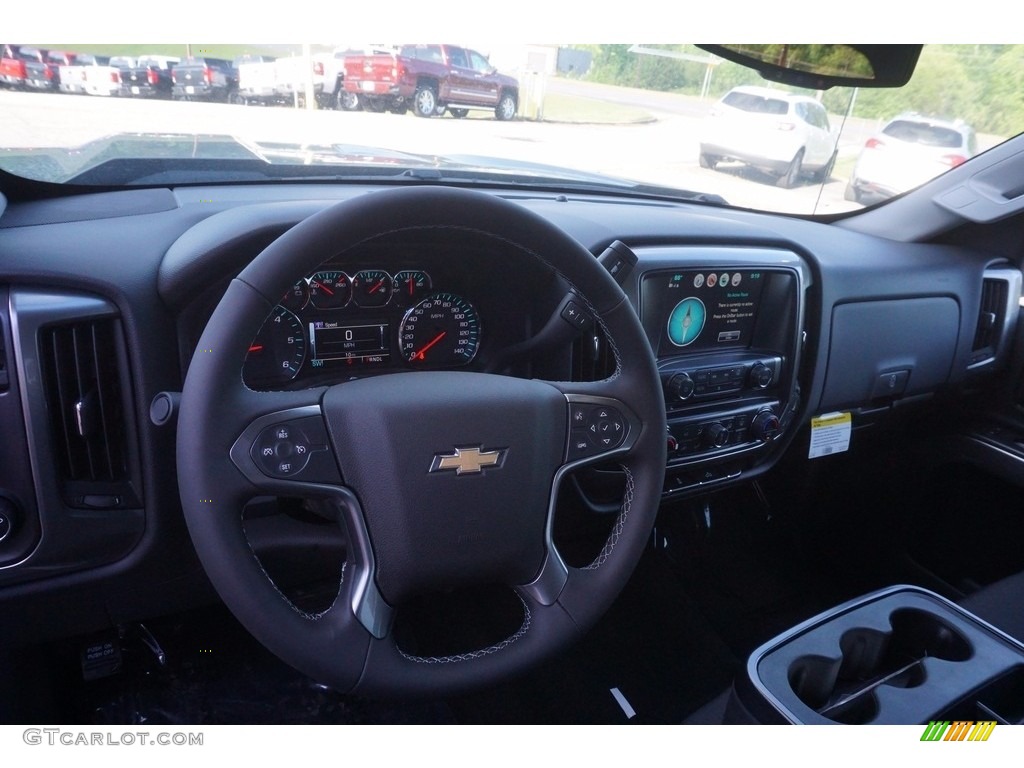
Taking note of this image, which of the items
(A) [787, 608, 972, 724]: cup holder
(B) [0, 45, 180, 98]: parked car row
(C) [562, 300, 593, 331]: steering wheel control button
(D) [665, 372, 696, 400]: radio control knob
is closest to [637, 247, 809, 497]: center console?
(D) [665, 372, 696, 400]: radio control knob

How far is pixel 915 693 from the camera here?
1.55 m

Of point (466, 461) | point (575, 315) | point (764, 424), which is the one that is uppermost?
point (575, 315)

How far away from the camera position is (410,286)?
175 centimetres

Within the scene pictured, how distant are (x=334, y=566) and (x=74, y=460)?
64 cm

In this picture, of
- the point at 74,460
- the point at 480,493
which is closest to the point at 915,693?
the point at 480,493

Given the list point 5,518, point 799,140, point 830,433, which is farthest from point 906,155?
point 5,518

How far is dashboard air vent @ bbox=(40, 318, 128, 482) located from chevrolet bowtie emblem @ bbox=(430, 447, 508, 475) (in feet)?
2.18

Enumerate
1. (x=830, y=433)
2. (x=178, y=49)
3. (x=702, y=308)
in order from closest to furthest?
(x=178, y=49)
(x=702, y=308)
(x=830, y=433)

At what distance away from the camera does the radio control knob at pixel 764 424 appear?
230 cm

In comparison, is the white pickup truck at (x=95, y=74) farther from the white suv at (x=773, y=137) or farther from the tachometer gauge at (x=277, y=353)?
the white suv at (x=773, y=137)

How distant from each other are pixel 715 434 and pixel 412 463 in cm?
117

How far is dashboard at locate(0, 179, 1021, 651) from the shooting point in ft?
4.80

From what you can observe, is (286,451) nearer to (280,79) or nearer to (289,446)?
(289,446)

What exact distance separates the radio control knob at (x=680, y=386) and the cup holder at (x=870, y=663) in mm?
709
